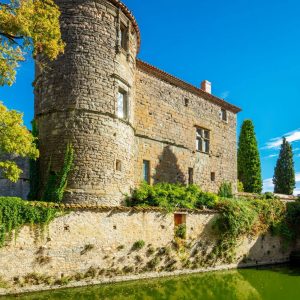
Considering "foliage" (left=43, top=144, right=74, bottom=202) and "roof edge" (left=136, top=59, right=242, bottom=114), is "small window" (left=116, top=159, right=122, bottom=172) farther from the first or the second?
"roof edge" (left=136, top=59, right=242, bottom=114)

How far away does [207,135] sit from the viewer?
26.7m

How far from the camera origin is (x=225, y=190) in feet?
89.2

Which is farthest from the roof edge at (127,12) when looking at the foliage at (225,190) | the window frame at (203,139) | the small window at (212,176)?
the foliage at (225,190)

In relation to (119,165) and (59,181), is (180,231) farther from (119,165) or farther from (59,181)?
(59,181)

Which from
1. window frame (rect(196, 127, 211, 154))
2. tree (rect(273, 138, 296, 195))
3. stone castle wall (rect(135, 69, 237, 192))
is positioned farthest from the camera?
tree (rect(273, 138, 296, 195))

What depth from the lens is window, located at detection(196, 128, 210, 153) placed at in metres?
25.9

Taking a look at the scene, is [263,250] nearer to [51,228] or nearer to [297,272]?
[297,272]

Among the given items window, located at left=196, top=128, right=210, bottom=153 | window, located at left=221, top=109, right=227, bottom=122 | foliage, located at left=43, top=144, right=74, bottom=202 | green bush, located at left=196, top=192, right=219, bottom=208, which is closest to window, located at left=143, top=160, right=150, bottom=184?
green bush, located at left=196, top=192, right=219, bottom=208

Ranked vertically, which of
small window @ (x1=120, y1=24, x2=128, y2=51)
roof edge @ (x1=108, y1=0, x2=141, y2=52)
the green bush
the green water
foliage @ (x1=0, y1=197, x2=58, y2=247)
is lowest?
the green water

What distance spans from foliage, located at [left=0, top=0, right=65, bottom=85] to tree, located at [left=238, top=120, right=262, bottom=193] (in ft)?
102

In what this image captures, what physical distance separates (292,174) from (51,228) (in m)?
36.3

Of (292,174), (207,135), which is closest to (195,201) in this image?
(207,135)

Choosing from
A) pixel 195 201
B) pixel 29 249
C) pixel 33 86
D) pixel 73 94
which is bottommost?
pixel 29 249

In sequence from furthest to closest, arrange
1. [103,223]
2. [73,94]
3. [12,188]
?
[12,188] < [73,94] < [103,223]
